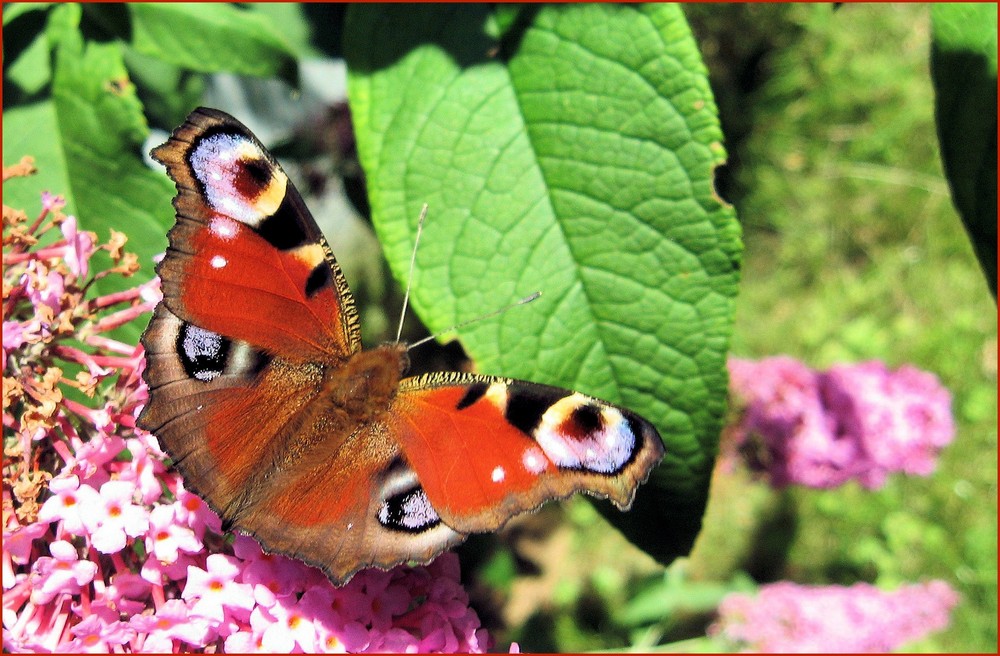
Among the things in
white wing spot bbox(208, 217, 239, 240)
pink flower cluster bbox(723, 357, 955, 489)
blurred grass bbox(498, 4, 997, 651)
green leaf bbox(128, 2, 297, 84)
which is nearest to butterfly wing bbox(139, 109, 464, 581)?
white wing spot bbox(208, 217, 239, 240)

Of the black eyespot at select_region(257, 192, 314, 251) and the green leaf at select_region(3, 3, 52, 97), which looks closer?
the black eyespot at select_region(257, 192, 314, 251)

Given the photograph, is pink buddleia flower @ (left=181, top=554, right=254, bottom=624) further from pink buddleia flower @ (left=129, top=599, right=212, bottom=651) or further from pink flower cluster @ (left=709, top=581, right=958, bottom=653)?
pink flower cluster @ (left=709, top=581, right=958, bottom=653)

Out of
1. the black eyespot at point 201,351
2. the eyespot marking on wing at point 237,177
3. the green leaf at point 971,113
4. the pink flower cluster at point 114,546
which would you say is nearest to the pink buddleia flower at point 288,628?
the pink flower cluster at point 114,546

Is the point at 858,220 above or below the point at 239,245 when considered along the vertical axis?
below

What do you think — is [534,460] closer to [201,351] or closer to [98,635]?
[201,351]

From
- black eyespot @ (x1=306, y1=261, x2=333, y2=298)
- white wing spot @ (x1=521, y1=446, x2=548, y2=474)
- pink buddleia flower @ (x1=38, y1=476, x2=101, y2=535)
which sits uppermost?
black eyespot @ (x1=306, y1=261, x2=333, y2=298)

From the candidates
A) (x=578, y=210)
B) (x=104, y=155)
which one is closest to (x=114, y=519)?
(x=104, y=155)
